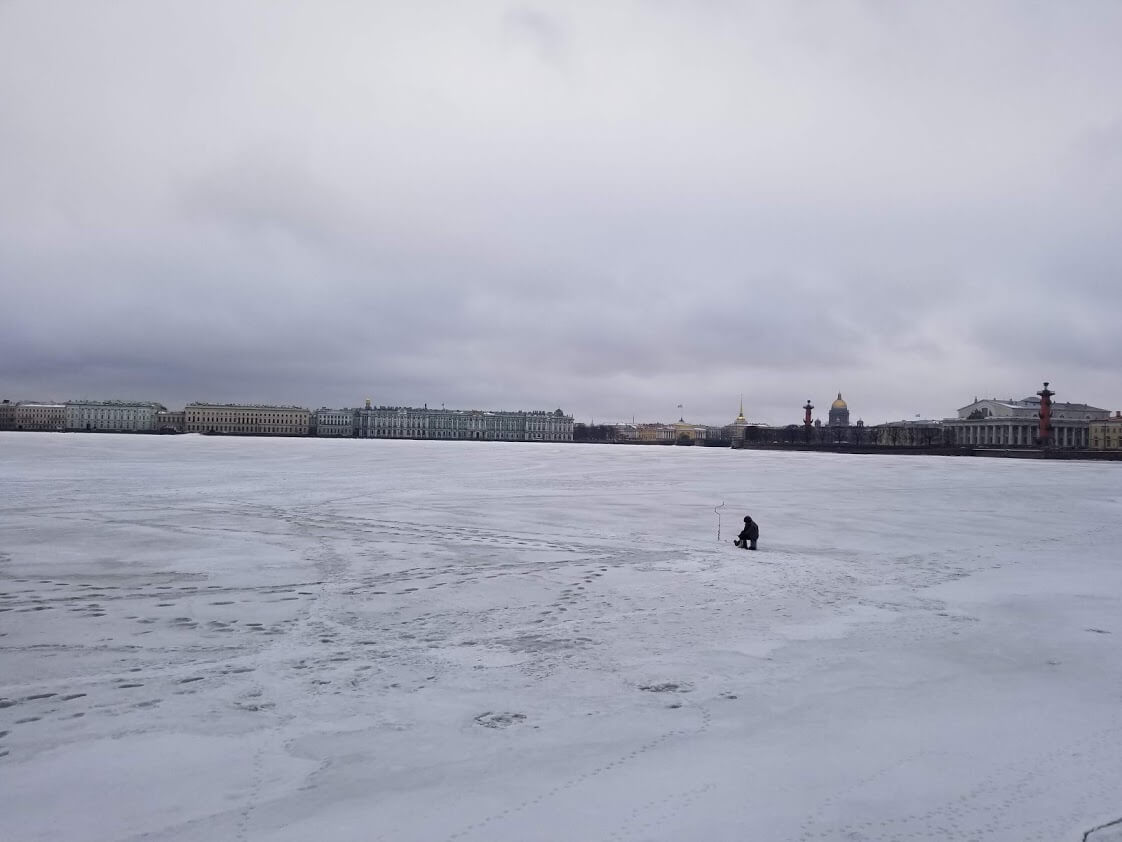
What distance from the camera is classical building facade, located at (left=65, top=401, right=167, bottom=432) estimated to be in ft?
585

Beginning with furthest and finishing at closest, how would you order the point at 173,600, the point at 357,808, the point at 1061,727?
the point at 173,600
the point at 1061,727
the point at 357,808

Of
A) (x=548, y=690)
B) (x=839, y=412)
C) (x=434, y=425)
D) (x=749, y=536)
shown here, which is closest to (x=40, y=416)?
(x=434, y=425)

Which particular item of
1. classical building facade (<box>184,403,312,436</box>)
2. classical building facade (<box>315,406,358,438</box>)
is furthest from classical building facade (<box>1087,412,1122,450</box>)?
classical building facade (<box>184,403,312,436</box>)

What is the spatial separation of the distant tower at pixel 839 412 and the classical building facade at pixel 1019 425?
52548mm

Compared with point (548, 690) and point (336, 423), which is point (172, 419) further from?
point (548, 690)

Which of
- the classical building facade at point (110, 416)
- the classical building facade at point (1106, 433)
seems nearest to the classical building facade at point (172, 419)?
the classical building facade at point (110, 416)

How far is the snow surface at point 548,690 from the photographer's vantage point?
390 cm

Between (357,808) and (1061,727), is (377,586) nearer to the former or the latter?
(357,808)

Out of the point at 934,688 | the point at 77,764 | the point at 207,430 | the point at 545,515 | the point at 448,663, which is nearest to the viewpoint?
the point at 77,764

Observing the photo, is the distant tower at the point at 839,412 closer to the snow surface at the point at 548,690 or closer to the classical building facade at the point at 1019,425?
the classical building facade at the point at 1019,425

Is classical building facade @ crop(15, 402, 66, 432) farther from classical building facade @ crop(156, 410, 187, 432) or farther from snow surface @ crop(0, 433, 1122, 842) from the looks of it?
snow surface @ crop(0, 433, 1122, 842)

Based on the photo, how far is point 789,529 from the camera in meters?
14.8

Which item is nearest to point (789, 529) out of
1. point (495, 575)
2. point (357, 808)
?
point (495, 575)

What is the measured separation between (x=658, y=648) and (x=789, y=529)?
8.83 meters
